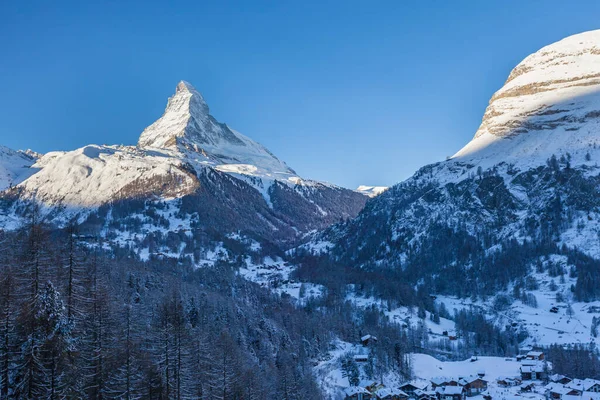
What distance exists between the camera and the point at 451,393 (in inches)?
4754

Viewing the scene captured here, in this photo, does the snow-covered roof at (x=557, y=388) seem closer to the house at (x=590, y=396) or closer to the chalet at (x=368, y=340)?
the house at (x=590, y=396)

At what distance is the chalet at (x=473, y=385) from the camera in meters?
126

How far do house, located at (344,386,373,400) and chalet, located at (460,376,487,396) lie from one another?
2283cm

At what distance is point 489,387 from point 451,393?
15.5m

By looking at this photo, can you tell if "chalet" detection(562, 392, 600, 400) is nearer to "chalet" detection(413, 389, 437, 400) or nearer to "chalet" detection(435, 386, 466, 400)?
"chalet" detection(435, 386, 466, 400)

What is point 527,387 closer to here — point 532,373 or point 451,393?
point 532,373

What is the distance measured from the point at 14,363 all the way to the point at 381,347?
114184 mm

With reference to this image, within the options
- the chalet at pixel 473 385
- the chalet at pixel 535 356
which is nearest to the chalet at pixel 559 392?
the chalet at pixel 473 385

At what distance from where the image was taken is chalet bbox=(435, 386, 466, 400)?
120750mm

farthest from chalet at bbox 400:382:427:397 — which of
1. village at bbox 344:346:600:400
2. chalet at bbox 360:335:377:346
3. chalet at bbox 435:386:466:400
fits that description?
chalet at bbox 360:335:377:346

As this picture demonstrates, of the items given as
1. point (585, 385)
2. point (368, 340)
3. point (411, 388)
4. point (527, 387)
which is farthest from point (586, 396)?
point (368, 340)

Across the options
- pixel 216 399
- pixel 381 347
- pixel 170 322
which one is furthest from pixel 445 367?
pixel 170 322

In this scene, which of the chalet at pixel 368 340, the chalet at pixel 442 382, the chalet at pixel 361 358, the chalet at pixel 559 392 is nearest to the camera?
the chalet at pixel 559 392

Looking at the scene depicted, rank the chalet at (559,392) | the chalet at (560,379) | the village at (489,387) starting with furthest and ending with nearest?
the chalet at (560,379), the chalet at (559,392), the village at (489,387)
